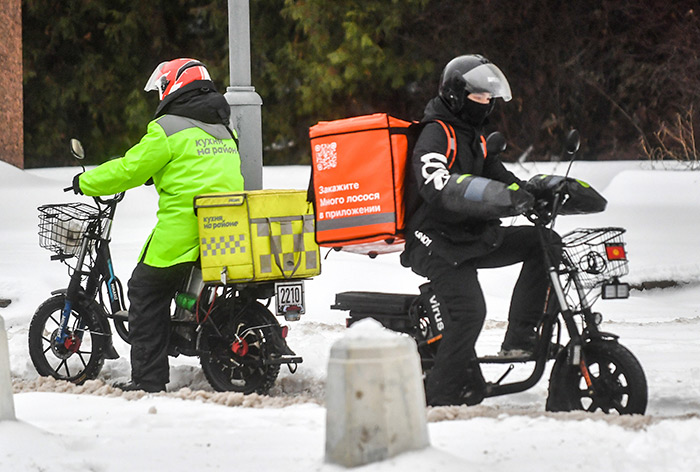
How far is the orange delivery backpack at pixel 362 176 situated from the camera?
5.37 metres

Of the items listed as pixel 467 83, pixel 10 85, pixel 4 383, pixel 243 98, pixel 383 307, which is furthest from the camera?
pixel 10 85

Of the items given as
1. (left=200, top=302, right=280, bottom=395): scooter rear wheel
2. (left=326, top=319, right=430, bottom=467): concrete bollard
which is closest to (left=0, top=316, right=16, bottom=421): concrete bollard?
(left=326, top=319, right=430, bottom=467): concrete bollard

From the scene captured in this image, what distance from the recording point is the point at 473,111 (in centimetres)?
552

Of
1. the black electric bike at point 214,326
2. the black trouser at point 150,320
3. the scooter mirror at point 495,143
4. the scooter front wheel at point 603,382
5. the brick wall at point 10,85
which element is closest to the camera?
the scooter front wheel at point 603,382

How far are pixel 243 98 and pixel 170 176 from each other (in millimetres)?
1383

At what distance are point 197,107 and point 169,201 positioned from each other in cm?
56

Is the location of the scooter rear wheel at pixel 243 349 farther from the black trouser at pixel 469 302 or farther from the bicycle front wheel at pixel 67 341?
the black trouser at pixel 469 302

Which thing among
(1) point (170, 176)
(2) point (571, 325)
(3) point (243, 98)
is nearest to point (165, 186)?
(1) point (170, 176)

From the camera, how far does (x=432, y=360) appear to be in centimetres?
557

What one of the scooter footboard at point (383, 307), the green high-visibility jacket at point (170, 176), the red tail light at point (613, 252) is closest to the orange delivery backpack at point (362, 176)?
the scooter footboard at point (383, 307)

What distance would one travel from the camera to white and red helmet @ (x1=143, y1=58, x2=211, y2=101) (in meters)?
6.39

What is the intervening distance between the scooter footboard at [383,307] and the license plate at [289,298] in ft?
1.54

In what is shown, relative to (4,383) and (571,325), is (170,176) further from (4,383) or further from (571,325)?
(571,325)

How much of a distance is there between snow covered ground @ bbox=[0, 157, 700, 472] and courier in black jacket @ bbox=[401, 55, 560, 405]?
0.91ft
